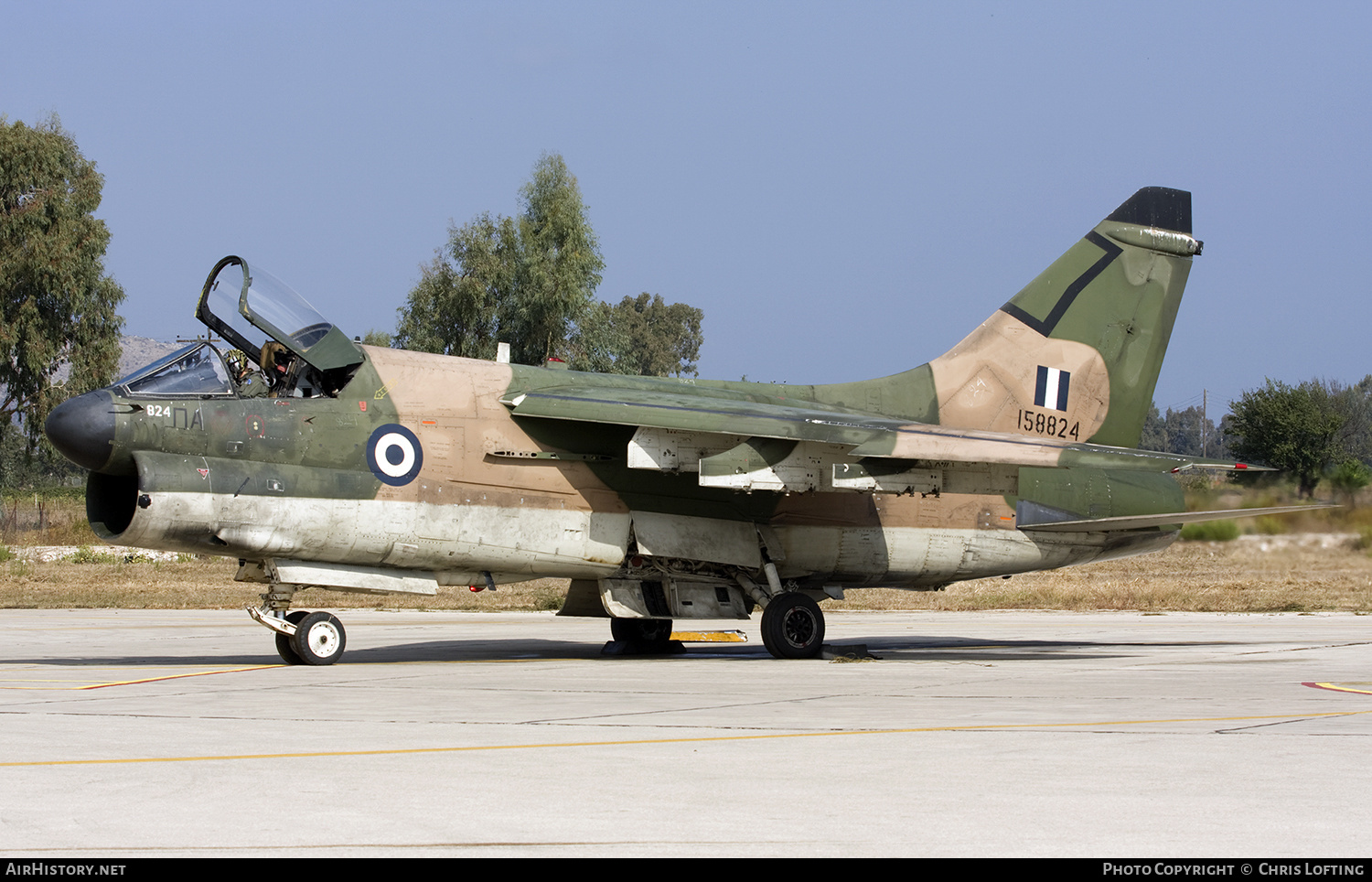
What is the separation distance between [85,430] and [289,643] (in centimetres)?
309

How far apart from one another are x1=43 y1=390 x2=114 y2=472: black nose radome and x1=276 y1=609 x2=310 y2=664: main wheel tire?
2.56m

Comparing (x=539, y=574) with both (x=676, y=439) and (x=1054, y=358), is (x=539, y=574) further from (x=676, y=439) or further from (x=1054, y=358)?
(x=1054, y=358)

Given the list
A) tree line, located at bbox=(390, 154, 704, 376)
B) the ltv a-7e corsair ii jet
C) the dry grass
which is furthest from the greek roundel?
tree line, located at bbox=(390, 154, 704, 376)

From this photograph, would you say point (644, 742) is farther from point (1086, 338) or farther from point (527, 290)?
point (527, 290)

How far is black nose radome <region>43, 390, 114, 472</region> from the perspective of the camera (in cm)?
1234

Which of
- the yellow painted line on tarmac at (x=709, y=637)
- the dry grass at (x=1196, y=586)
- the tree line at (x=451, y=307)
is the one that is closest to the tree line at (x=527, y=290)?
the tree line at (x=451, y=307)

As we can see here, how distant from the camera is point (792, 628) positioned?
1504cm

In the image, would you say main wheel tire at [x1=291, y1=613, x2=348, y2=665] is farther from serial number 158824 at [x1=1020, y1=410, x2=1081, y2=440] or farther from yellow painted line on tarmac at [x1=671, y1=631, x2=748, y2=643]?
serial number 158824 at [x1=1020, y1=410, x2=1081, y2=440]

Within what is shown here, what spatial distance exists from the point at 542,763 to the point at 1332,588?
26330 mm

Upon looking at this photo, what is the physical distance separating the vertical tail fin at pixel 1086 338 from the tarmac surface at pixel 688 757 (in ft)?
13.2

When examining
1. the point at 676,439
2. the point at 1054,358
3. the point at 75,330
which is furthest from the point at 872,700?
the point at 75,330

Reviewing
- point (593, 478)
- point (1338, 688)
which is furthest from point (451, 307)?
point (1338, 688)

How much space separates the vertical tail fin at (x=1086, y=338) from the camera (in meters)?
17.3

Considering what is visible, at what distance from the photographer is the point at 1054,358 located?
1750 centimetres
